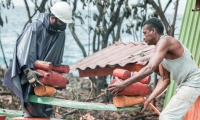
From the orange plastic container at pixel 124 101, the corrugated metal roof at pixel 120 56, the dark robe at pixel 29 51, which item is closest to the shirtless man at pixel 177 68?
the orange plastic container at pixel 124 101

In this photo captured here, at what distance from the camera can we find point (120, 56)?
10891 millimetres

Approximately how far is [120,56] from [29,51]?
3.77 metres

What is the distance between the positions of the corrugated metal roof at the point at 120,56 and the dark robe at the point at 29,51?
2.35 m

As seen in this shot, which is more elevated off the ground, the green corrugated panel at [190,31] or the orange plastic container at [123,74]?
the orange plastic container at [123,74]

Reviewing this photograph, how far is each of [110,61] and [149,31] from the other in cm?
410

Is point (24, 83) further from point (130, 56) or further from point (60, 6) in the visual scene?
point (130, 56)

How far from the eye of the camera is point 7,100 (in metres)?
14.9

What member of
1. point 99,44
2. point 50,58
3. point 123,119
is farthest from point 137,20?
point 50,58

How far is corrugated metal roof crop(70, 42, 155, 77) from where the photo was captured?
10.1 metres

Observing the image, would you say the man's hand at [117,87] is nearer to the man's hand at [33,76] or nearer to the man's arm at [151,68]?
the man's arm at [151,68]

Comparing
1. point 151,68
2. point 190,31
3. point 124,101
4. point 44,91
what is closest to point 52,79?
point 44,91

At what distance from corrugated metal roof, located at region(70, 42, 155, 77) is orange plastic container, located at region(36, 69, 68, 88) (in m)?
2.69

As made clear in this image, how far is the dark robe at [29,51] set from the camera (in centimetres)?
731

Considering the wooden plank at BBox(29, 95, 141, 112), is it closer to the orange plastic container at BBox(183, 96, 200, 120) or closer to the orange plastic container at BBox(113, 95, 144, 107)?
the orange plastic container at BBox(113, 95, 144, 107)
